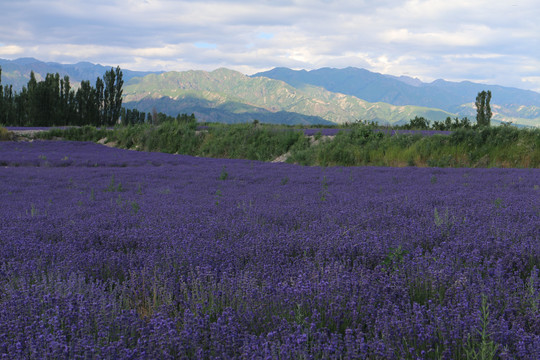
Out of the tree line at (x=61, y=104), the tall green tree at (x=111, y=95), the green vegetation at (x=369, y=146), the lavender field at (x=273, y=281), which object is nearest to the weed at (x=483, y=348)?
the lavender field at (x=273, y=281)

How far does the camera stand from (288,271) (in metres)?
3.09

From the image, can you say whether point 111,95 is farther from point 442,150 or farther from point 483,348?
point 483,348

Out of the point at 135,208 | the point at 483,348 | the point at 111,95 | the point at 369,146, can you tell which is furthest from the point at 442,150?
the point at 111,95

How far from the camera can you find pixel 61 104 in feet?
203

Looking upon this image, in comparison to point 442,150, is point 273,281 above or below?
below

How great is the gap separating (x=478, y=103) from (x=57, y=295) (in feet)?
150

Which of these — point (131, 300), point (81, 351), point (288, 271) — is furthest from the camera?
point (288, 271)

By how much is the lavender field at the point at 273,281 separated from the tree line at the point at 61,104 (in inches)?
2341

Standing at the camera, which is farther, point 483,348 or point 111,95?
point 111,95

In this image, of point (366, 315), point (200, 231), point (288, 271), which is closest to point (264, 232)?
point (200, 231)

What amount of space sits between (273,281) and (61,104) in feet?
221

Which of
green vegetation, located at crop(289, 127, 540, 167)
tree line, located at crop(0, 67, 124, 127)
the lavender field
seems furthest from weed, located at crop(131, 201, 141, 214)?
tree line, located at crop(0, 67, 124, 127)

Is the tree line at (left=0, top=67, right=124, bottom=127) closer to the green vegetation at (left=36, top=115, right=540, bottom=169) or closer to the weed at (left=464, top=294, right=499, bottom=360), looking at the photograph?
the green vegetation at (left=36, top=115, right=540, bottom=169)

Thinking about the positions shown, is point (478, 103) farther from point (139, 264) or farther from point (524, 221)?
point (139, 264)
